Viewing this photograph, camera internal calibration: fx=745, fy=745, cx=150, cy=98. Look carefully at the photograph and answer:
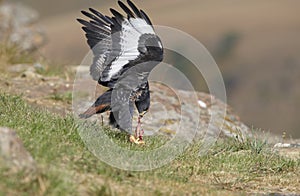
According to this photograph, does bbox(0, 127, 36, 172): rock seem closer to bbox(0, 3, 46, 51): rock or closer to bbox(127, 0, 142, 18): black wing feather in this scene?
bbox(127, 0, 142, 18): black wing feather

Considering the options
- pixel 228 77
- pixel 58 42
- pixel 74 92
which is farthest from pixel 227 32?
pixel 74 92

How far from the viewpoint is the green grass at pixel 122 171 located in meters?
5.65

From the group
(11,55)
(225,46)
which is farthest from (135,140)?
(225,46)

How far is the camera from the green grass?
18.5 feet

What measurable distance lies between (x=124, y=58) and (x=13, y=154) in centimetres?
281

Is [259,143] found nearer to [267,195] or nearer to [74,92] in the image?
[267,195]

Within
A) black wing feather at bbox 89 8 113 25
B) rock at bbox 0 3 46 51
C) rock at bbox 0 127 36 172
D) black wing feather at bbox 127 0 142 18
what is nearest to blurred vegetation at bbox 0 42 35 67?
rock at bbox 0 3 46 51

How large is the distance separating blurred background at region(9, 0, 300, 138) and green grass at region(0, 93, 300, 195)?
25442mm

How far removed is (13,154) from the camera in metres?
5.68

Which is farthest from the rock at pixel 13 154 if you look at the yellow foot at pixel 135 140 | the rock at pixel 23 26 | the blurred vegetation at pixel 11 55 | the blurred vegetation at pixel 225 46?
the blurred vegetation at pixel 225 46

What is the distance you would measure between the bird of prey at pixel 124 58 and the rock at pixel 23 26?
9.81 meters

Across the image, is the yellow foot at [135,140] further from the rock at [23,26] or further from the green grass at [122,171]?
the rock at [23,26]

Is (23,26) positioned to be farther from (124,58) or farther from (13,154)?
(13,154)

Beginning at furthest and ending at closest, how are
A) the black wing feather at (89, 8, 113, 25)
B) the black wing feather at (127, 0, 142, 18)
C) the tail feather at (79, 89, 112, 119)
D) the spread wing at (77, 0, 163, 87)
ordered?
the tail feather at (79, 89, 112, 119) → the black wing feather at (89, 8, 113, 25) → the spread wing at (77, 0, 163, 87) → the black wing feather at (127, 0, 142, 18)
